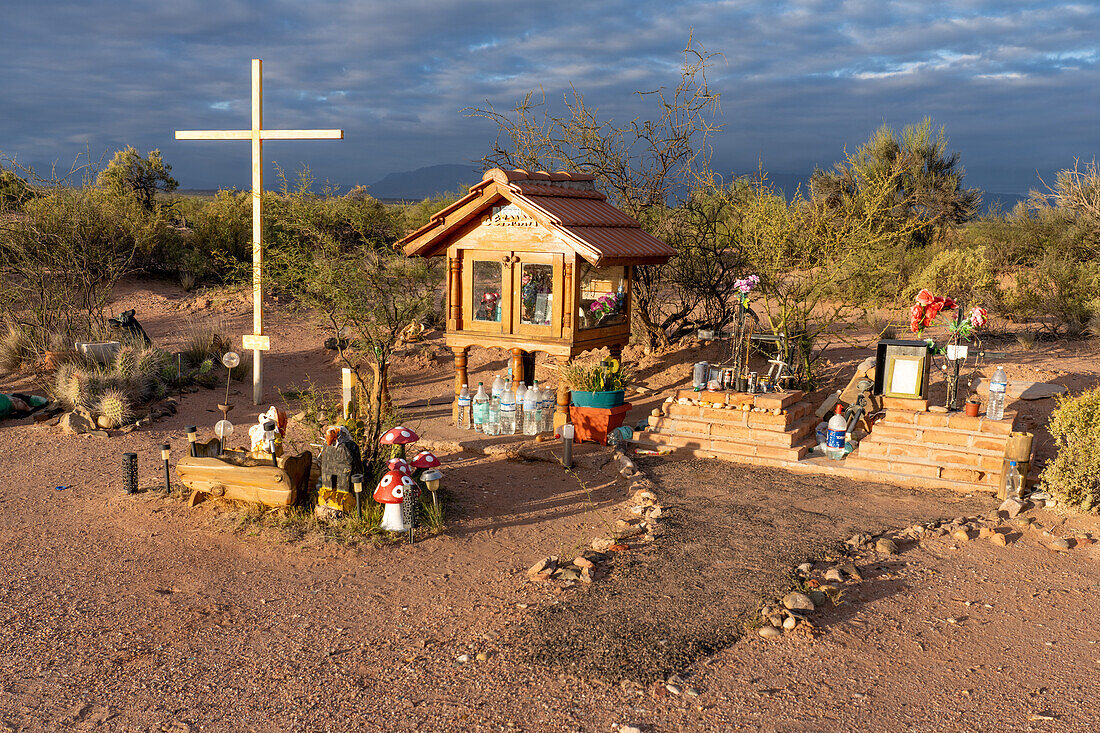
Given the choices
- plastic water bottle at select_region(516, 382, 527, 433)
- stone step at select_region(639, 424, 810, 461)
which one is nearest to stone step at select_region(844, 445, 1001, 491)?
stone step at select_region(639, 424, 810, 461)

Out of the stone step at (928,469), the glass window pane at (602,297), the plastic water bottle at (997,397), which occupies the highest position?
the glass window pane at (602,297)

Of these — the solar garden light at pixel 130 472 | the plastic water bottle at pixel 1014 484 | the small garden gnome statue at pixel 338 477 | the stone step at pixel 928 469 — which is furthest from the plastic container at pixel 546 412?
the plastic water bottle at pixel 1014 484

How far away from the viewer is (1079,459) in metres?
6.75

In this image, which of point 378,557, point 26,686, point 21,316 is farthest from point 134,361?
point 26,686

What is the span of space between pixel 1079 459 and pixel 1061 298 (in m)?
9.92

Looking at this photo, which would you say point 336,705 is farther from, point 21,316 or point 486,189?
point 21,316

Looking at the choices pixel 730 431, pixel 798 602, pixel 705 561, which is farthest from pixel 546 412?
pixel 798 602

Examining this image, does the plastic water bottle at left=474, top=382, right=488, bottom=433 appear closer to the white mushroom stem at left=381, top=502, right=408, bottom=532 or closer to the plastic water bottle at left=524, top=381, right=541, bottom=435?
the plastic water bottle at left=524, top=381, right=541, bottom=435

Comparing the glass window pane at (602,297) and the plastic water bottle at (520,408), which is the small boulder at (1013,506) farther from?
the plastic water bottle at (520,408)

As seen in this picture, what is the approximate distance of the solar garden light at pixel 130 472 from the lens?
7.24 metres

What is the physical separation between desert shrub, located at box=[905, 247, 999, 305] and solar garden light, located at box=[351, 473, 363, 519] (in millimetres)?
13374

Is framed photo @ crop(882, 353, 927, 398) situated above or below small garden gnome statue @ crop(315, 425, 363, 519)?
above

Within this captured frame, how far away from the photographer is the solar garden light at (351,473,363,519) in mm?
6352

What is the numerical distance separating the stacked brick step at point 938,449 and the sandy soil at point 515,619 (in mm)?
417
